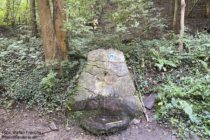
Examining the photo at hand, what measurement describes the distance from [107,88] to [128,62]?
4.54 ft

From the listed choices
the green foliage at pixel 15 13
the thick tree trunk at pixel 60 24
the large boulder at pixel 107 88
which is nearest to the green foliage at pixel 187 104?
the large boulder at pixel 107 88

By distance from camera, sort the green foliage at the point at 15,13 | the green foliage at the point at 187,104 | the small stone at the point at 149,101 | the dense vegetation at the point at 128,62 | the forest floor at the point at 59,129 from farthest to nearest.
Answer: the green foliage at the point at 15,13
the small stone at the point at 149,101
the dense vegetation at the point at 128,62
the green foliage at the point at 187,104
the forest floor at the point at 59,129

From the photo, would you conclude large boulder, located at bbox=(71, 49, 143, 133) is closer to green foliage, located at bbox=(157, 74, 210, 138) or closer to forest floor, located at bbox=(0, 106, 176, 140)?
forest floor, located at bbox=(0, 106, 176, 140)

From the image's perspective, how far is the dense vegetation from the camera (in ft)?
18.1

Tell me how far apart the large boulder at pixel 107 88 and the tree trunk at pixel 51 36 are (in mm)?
777

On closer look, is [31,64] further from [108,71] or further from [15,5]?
[15,5]

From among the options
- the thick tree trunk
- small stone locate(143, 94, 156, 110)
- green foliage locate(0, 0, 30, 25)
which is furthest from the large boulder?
green foliage locate(0, 0, 30, 25)

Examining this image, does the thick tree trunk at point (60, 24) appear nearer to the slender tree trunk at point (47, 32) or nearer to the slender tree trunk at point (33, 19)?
the slender tree trunk at point (47, 32)

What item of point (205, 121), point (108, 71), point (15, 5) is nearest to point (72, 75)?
point (108, 71)

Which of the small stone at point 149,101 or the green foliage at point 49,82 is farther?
the green foliage at point 49,82

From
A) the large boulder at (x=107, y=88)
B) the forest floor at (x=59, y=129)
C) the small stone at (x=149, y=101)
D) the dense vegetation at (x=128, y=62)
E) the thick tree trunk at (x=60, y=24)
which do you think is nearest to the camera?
the forest floor at (x=59, y=129)

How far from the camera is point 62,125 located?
5305 millimetres

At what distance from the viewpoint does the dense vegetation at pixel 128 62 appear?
552 cm

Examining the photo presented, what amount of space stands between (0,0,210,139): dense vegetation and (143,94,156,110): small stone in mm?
129
